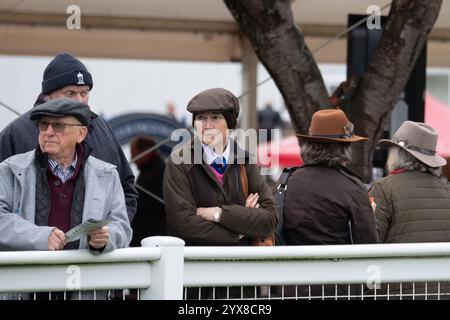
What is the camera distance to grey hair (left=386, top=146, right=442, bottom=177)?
19.4 ft

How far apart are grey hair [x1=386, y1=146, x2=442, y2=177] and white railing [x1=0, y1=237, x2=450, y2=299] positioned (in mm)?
1175

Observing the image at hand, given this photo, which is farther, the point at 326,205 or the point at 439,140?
the point at 439,140

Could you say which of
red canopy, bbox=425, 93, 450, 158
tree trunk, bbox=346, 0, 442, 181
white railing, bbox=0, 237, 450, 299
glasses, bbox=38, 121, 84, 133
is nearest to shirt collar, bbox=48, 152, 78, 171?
glasses, bbox=38, 121, 84, 133

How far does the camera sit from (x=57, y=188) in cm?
464

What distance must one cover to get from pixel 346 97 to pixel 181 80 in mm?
3171

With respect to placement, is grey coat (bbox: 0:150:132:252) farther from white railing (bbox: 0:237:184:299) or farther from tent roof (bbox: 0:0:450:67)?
tent roof (bbox: 0:0:450:67)

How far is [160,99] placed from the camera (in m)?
11.7

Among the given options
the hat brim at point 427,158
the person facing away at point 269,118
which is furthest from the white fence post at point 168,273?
the person facing away at point 269,118

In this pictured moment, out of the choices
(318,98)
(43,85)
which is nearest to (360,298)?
(43,85)

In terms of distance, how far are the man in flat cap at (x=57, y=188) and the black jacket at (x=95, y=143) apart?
21.5 inches

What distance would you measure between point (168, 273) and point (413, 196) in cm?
190

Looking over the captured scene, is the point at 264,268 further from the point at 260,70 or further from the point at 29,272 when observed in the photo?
the point at 260,70

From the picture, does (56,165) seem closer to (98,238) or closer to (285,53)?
(98,238)

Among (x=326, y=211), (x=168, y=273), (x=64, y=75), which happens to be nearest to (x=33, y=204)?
(x=168, y=273)
